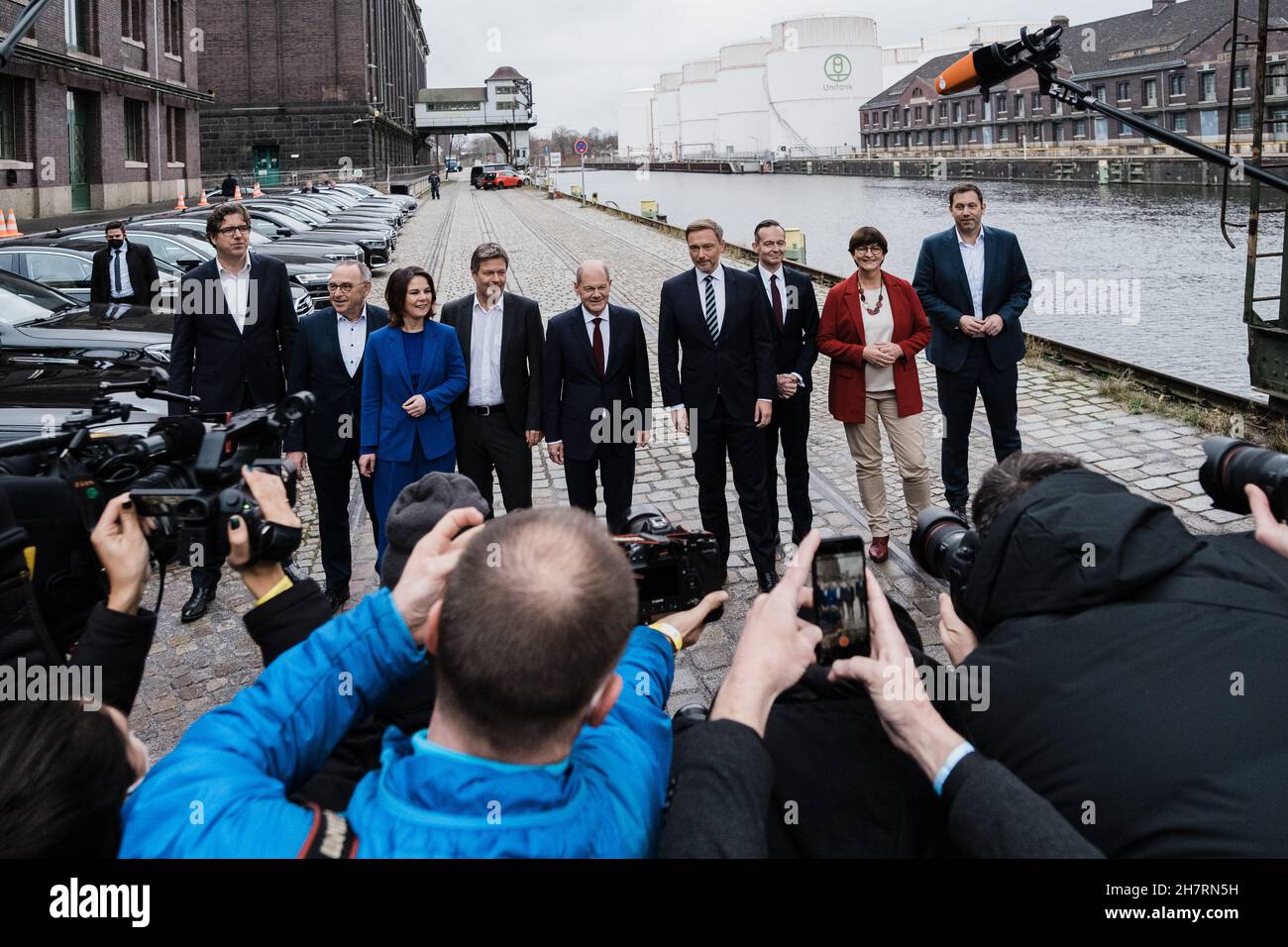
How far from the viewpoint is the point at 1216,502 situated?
2715 mm

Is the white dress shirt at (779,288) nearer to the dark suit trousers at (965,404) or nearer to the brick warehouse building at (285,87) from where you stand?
the dark suit trousers at (965,404)

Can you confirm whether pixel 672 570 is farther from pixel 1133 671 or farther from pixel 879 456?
pixel 879 456

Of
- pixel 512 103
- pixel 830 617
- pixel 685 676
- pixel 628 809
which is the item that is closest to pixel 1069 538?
pixel 830 617

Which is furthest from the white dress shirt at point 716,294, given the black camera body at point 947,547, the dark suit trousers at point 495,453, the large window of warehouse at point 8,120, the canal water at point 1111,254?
the large window of warehouse at point 8,120

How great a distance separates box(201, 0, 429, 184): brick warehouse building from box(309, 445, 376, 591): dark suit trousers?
171 feet

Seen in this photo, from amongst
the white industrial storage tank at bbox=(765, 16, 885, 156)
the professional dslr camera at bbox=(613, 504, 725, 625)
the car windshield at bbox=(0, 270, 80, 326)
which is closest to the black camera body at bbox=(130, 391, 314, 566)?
the professional dslr camera at bbox=(613, 504, 725, 625)

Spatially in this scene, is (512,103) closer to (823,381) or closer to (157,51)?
(157,51)

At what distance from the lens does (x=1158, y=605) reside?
1.81 m

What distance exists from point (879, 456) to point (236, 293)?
159 inches

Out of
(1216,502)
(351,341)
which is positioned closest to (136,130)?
(351,341)

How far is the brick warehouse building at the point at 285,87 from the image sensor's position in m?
54.0

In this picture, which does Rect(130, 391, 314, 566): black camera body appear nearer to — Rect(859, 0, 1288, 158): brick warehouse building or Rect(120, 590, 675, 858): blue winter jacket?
Rect(120, 590, 675, 858): blue winter jacket

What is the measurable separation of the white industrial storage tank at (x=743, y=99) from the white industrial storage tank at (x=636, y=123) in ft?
123
